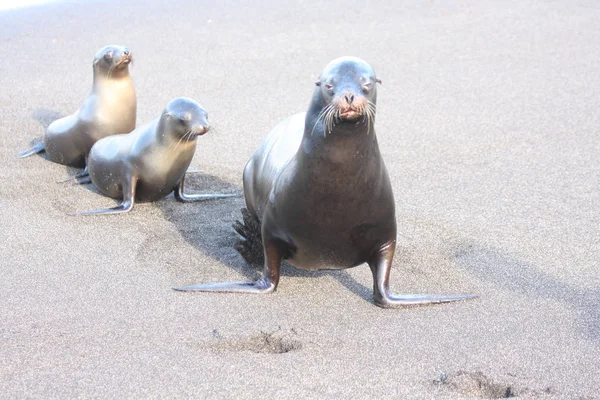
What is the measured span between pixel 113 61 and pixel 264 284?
2840mm

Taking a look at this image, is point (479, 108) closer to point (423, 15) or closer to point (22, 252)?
point (423, 15)

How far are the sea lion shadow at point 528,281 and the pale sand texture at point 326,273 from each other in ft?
0.04

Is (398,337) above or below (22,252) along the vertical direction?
above

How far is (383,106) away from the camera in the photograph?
23.2 ft

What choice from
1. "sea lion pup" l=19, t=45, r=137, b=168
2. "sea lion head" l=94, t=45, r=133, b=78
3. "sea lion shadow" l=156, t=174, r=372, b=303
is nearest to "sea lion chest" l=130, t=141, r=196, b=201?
"sea lion shadow" l=156, t=174, r=372, b=303

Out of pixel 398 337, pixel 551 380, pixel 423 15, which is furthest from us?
pixel 423 15

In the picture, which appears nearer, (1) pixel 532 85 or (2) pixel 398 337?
(2) pixel 398 337

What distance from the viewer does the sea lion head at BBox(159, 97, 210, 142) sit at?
18.1 ft

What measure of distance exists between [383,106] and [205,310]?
3486 mm

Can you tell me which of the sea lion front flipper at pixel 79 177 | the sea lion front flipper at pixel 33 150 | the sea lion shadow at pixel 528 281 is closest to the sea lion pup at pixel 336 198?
the sea lion shadow at pixel 528 281

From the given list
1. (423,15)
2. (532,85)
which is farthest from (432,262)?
(423,15)

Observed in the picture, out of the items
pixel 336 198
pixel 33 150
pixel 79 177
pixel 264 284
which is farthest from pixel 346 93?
pixel 33 150

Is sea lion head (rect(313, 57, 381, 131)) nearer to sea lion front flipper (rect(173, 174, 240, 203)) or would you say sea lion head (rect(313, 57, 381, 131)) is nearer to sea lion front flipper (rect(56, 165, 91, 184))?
sea lion front flipper (rect(173, 174, 240, 203))

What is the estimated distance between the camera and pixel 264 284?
4.21 meters
